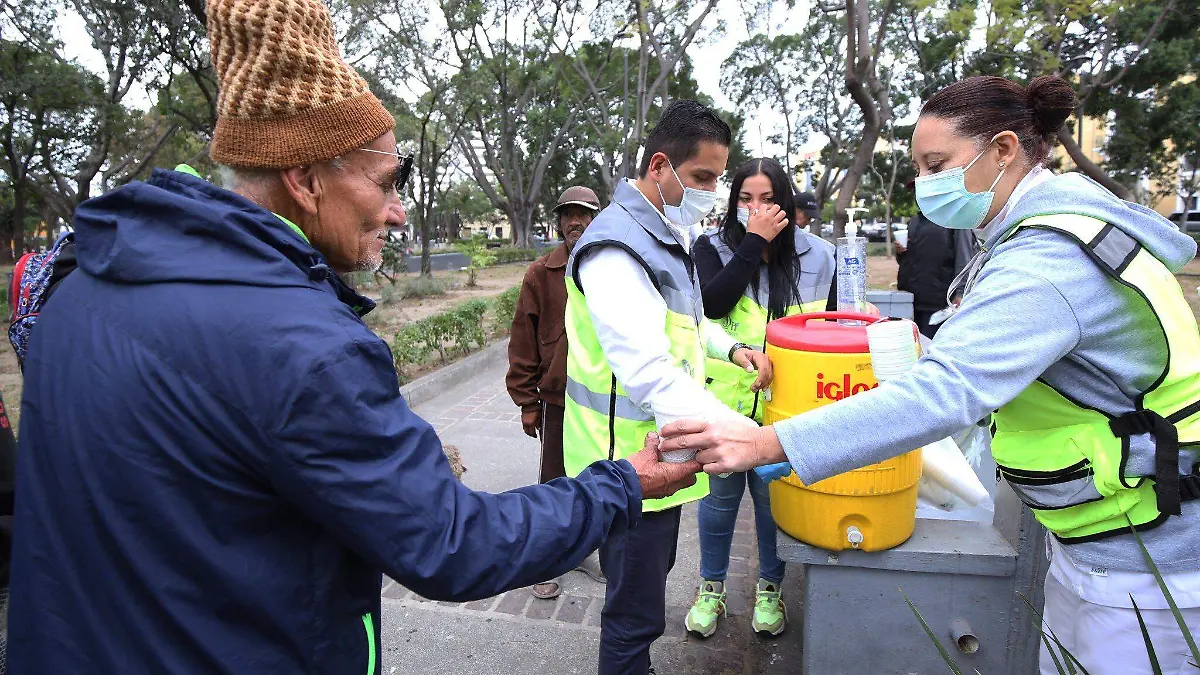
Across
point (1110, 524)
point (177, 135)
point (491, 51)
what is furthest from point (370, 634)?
point (491, 51)

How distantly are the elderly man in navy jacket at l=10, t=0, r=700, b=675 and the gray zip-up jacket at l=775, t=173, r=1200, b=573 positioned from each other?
Answer: 0.85 metres

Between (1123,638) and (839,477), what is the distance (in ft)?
2.52

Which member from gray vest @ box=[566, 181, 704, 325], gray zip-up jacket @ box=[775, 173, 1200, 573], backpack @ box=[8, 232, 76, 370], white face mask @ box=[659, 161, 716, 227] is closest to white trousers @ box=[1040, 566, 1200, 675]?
gray zip-up jacket @ box=[775, 173, 1200, 573]

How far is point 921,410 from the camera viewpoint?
1.52 metres

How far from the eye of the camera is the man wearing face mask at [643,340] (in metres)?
2.01

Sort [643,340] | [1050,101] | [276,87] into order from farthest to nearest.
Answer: [643,340] → [1050,101] → [276,87]

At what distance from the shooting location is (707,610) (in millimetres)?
3104

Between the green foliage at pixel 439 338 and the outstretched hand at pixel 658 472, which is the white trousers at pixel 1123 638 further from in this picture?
the green foliage at pixel 439 338

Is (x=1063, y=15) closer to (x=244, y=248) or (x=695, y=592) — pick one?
(x=695, y=592)

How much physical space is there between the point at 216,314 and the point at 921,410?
1.33 meters

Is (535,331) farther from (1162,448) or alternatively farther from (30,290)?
(1162,448)

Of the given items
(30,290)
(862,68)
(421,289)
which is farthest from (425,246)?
(30,290)

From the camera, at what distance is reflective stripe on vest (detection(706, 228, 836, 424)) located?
2.93 m

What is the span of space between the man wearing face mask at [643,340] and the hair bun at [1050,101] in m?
0.89
